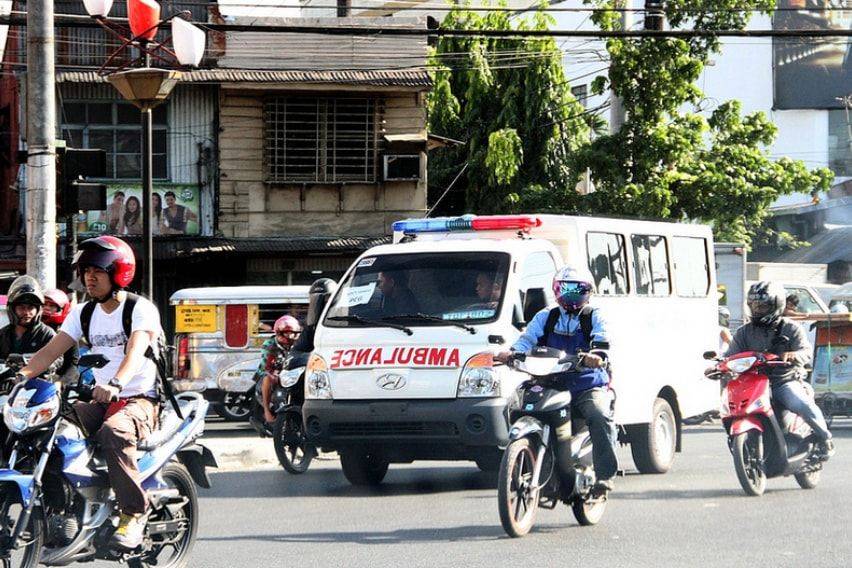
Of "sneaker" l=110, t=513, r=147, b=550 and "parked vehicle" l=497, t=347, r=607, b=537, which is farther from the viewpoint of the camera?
"parked vehicle" l=497, t=347, r=607, b=537

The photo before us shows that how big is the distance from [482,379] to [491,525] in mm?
1687

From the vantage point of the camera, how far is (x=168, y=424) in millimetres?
7914

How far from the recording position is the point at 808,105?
51.9 metres

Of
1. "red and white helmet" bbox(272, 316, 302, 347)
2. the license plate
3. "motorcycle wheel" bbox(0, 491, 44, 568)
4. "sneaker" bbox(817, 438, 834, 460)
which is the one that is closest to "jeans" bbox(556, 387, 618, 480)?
"sneaker" bbox(817, 438, 834, 460)

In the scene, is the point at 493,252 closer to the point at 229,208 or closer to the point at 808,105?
the point at 229,208

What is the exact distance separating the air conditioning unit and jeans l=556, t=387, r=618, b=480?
19035mm

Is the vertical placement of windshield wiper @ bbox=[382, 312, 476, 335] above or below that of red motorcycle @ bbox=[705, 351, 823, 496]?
above

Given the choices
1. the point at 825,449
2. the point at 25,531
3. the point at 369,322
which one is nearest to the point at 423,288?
the point at 369,322

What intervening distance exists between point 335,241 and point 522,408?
1845cm

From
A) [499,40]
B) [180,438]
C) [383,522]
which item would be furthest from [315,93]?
[180,438]

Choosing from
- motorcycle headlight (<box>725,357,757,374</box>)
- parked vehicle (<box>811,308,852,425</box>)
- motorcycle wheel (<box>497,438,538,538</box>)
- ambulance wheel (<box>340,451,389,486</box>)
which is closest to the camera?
motorcycle wheel (<box>497,438,538,538</box>)

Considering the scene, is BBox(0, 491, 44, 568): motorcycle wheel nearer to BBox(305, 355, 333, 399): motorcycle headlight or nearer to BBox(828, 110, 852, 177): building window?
BBox(305, 355, 333, 399): motorcycle headlight

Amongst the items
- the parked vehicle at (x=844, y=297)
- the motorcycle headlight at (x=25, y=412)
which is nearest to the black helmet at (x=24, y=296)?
the motorcycle headlight at (x=25, y=412)

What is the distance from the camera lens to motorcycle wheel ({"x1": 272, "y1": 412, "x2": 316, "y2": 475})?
13508 millimetres
